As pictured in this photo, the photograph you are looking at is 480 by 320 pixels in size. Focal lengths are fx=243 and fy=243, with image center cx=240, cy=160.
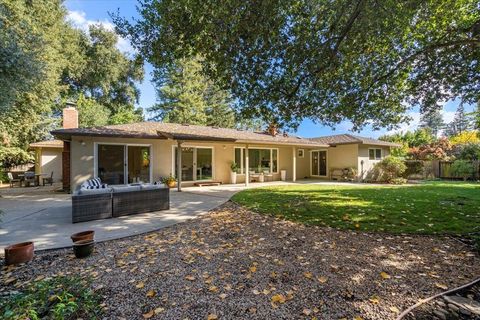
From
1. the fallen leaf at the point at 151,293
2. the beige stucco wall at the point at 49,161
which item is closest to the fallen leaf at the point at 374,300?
the fallen leaf at the point at 151,293

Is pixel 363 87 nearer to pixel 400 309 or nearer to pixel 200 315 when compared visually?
pixel 400 309

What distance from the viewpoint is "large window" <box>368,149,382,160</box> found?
18281 millimetres

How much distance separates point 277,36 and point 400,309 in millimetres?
5640

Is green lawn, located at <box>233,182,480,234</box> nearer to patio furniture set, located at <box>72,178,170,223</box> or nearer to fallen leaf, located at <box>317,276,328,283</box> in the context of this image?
fallen leaf, located at <box>317,276,328,283</box>

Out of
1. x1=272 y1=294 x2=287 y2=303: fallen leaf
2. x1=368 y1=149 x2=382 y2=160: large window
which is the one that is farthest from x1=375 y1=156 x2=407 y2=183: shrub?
x1=272 y1=294 x2=287 y2=303: fallen leaf

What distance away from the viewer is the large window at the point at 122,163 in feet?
37.6

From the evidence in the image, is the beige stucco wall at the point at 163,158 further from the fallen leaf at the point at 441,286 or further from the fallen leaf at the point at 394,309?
the fallen leaf at the point at 441,286

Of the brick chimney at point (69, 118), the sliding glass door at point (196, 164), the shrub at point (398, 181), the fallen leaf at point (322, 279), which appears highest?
the brick chimney at point (69, 118)

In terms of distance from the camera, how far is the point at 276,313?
2561 mm

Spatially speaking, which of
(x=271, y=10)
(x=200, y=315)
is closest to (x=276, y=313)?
(x=200, y=315)

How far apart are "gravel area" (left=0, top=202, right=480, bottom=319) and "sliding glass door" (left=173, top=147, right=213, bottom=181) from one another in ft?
28.9

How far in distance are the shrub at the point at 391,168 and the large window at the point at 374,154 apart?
4.54ft

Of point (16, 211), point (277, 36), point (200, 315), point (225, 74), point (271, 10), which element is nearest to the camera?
point (200, 315)

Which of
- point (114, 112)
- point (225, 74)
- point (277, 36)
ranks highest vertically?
point (114, 112)
